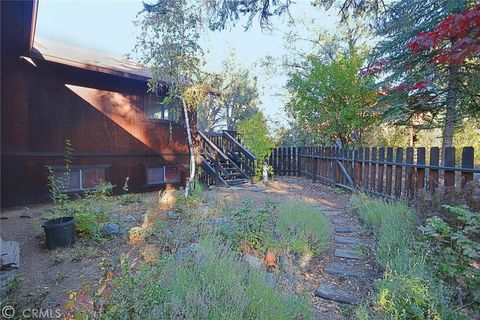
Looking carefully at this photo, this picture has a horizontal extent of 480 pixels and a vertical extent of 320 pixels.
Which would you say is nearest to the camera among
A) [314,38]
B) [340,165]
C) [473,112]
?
[473,112]

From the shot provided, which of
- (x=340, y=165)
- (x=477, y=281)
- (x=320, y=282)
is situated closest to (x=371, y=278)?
(x=320, y=282)

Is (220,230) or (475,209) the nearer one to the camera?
(475,209)

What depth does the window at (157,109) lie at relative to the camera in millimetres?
8055

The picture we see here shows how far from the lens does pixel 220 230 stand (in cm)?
353

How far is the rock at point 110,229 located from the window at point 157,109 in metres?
4.45

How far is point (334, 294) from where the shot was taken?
2.54 metres

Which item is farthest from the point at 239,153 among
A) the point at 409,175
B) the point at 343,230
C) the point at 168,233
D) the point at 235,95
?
the point at 235,95

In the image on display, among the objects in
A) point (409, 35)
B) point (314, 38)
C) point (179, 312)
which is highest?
point (314, 38)

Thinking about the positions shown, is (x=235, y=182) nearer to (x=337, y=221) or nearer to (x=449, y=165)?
(x=337, y=221)

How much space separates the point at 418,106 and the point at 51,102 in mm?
9001

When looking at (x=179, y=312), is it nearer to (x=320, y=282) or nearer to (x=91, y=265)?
(x=320, y=282)

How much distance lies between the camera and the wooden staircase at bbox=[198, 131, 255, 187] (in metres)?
8.23

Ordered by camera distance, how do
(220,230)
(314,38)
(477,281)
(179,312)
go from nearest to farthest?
1. (179,312)
2. (477,281)
3. (220,230)
4. (314,38)

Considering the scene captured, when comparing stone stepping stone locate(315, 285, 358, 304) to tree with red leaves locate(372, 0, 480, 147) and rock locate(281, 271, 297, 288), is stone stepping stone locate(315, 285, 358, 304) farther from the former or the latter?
tree with red leaves locate(372, 0, 480, 147)
